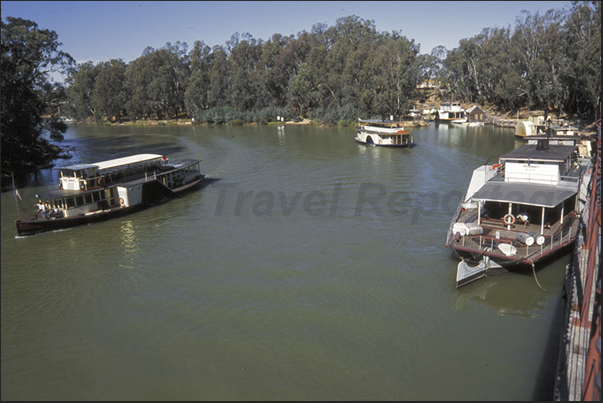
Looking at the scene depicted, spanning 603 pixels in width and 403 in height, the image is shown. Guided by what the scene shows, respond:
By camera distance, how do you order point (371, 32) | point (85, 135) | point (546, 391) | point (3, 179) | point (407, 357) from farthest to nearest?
point (371, 32) → point (85, 135) → point (3, 179) → point (407, 357) → point (546, 391)

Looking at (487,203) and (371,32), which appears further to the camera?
(371,32)

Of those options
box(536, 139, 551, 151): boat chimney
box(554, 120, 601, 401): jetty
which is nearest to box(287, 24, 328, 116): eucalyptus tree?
box(536, 139, 551, 151): boat chimney

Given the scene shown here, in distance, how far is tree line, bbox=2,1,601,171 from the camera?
236 ft

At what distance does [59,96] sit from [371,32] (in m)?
112

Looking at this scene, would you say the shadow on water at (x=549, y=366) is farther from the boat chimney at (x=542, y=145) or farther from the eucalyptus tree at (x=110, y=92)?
the eucalyptus tree at (x=110, y=92)

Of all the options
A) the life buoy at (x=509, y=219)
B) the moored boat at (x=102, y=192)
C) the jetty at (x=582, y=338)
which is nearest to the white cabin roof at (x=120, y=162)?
the moored boat at (x=102, y=192)

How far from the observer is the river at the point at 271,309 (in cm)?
1375

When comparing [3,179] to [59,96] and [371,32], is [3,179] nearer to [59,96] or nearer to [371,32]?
[59,96]

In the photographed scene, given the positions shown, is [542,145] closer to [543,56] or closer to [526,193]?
[526,193]

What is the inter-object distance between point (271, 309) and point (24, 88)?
41757 mm

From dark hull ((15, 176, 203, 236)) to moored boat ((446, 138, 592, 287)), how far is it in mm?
21888

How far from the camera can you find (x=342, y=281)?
2014 cm

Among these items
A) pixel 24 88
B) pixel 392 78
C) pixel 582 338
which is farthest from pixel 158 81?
pixel 582 338

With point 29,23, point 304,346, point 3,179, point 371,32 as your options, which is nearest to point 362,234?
point 304,346
